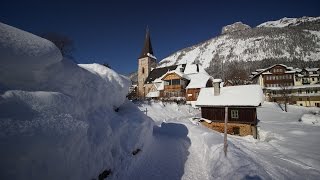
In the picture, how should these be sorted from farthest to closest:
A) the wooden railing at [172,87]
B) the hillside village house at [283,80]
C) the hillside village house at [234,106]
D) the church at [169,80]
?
the hillside village house at [283,80], the wooden railing at [172,87], the church at [169,80], the hillside village house at [234,106]

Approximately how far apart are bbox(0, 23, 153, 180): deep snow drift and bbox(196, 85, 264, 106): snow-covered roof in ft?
71.2

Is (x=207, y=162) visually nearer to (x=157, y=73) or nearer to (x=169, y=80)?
(x=169, y=80)

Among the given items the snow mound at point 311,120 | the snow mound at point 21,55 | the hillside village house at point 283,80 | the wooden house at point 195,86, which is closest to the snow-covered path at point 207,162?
the snow mound at point 21,55

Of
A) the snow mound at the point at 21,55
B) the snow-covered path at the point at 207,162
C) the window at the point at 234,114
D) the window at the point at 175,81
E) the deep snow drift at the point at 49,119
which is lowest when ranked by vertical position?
the snow-covered path at the point at 207,162

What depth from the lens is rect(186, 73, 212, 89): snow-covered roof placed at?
172ft

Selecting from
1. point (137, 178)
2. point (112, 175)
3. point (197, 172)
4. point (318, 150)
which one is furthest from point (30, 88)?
point (318, 150)

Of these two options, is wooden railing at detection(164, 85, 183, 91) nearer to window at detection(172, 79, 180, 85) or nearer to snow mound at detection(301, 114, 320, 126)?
window at detection(172, 79, 180, 85)

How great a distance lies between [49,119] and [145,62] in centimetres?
7159

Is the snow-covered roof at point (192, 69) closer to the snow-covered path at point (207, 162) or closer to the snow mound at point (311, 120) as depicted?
the snow mound at point (311, 120)

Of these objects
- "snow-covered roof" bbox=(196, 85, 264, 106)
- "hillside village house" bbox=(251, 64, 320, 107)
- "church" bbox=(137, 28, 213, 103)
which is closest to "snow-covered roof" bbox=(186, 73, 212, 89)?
"church" bbox=(137, 28, 213, 103)

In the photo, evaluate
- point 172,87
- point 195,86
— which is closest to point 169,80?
point 172,87

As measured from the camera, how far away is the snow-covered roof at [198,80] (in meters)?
52.4

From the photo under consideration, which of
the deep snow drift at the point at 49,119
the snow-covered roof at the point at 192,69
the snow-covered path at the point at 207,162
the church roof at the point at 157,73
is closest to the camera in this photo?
the deep snow drift at the point at 49,119

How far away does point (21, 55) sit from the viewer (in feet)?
17.5
